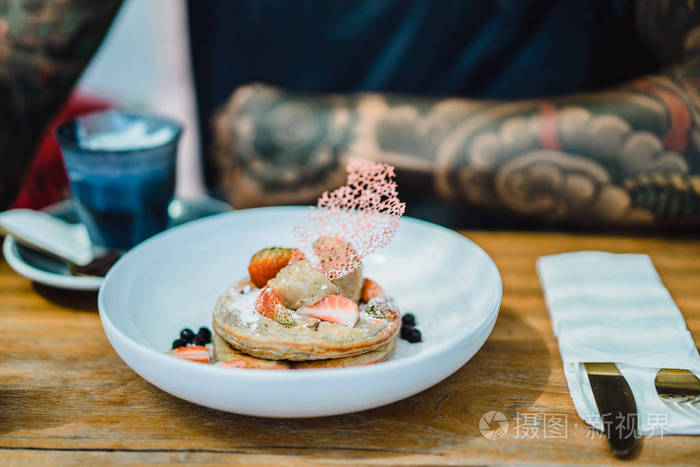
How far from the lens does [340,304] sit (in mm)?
880

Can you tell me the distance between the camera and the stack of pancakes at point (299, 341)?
82 cm

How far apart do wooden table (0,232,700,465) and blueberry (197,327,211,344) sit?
0.11 m

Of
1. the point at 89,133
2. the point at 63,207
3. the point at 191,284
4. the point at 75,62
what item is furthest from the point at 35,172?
the point at 191,284

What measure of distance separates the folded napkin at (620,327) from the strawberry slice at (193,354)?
1.71ft

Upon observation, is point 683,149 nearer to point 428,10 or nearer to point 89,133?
point 428,10

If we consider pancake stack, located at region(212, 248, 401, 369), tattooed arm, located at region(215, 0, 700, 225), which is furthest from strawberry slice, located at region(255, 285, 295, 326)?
tattooed arm, located at region(215, 0, 700, 225)

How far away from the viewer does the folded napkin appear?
80cm

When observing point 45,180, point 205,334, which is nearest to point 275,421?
point 205,334

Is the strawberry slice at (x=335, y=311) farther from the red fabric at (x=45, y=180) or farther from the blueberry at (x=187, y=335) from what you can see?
the red fabric at (x=45, y=180)

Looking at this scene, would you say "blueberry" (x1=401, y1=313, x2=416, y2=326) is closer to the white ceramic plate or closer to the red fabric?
the white ceramic plate

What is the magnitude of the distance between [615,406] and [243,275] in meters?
0.67

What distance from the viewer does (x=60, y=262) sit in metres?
1.22

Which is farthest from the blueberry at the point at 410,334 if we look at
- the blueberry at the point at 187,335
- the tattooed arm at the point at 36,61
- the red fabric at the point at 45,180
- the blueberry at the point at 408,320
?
the red fabric at the point at 45,180

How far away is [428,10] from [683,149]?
1.01 metres
